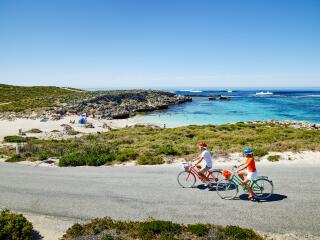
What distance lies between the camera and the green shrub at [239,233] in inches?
385

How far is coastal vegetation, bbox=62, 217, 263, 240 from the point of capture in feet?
32.7

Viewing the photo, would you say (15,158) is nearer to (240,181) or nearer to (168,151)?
(168,151)

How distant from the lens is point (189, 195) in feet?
45.3

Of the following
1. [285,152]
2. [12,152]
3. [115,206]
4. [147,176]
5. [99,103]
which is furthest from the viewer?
[99,103]

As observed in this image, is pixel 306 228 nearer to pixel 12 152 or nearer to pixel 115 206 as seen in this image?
pixel 115 206

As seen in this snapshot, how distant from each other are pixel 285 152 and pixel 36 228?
1646cm

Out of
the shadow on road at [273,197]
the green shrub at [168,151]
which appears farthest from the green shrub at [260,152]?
the shadow on road at [273,197]

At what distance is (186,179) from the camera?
15.3m

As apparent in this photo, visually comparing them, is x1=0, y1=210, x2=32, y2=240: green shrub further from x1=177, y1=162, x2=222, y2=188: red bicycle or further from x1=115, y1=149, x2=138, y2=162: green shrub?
x1=115, y1=149, x2=138, y2=162: green shrub

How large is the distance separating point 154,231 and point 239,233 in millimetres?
2651

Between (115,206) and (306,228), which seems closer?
(306,228)

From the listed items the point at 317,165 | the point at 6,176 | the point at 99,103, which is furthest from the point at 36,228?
the point at 99,103

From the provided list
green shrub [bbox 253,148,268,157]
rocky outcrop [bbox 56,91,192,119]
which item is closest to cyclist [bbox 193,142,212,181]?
green shrub [bbox 253,148,268,157]

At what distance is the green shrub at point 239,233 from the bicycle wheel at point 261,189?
123 inches
